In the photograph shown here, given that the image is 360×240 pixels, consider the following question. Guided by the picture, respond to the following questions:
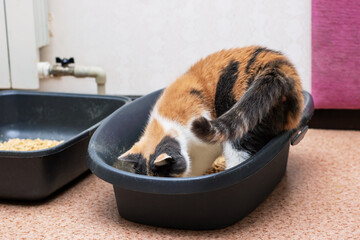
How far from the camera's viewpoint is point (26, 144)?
1.50 meters

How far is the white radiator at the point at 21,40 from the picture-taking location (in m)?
1.86

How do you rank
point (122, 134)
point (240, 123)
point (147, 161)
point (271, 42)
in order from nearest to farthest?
point (240, 123) < point (147, 161) < point (122, 134) < point (271, 42)

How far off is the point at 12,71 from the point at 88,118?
49 centimetres

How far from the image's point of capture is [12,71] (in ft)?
6.29

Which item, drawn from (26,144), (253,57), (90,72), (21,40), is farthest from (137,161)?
(21,40)

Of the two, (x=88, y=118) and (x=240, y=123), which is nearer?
(x=240, y=123)

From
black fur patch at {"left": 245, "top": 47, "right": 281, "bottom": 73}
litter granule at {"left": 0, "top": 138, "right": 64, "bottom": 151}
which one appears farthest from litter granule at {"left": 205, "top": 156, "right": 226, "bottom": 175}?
litter granule at {"left": 0, "top": 138, "right": 64, "bottom": 151}

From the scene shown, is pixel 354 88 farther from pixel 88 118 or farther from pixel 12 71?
pixel 12 71

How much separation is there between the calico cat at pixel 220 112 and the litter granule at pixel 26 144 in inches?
18.3

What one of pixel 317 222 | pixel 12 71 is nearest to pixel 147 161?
pixel 317 222

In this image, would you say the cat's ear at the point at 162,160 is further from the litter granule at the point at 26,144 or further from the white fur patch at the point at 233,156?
the litter granule at the point at 26,144

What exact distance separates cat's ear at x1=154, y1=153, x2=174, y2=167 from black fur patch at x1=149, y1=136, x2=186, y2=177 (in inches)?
0.4

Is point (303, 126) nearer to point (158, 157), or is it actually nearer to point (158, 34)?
point (158, 157)

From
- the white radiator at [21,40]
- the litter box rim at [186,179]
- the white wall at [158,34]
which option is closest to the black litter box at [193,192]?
the litter box rim at [186,179]
